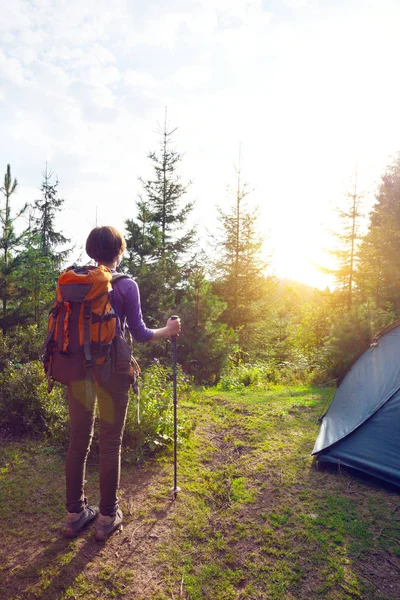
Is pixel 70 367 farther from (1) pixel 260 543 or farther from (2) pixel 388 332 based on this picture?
(2) pixel 388 332

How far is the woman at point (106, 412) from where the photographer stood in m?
2.64

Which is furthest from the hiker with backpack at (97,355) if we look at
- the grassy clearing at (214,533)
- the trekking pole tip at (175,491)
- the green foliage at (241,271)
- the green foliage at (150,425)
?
the green foliage at (241,271)

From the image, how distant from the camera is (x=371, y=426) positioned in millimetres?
3863

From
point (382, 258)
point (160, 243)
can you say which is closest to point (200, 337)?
point (160, 243)

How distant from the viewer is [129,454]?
415cm

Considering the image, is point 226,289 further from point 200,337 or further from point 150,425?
point 150,425

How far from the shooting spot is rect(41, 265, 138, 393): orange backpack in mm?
2437

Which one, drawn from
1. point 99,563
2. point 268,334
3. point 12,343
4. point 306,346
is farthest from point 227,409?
point 306,346

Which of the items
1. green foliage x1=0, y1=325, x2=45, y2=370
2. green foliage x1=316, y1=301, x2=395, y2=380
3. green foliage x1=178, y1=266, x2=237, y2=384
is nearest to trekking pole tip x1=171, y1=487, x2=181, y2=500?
green foliage x1=0, y1=325, x2=45, y2=370

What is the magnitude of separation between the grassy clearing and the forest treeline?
3955 mm

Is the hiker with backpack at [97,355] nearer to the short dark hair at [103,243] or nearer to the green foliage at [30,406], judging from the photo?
the short dark hair at [103,243]

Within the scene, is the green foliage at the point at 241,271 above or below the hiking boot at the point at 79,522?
above

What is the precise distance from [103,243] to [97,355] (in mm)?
824

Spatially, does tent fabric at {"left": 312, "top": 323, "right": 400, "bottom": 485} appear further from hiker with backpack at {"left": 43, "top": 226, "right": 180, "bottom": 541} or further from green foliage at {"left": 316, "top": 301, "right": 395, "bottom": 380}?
green foliage at {"left": 316, "top": 301, "right": 395, "bottom": 380}
